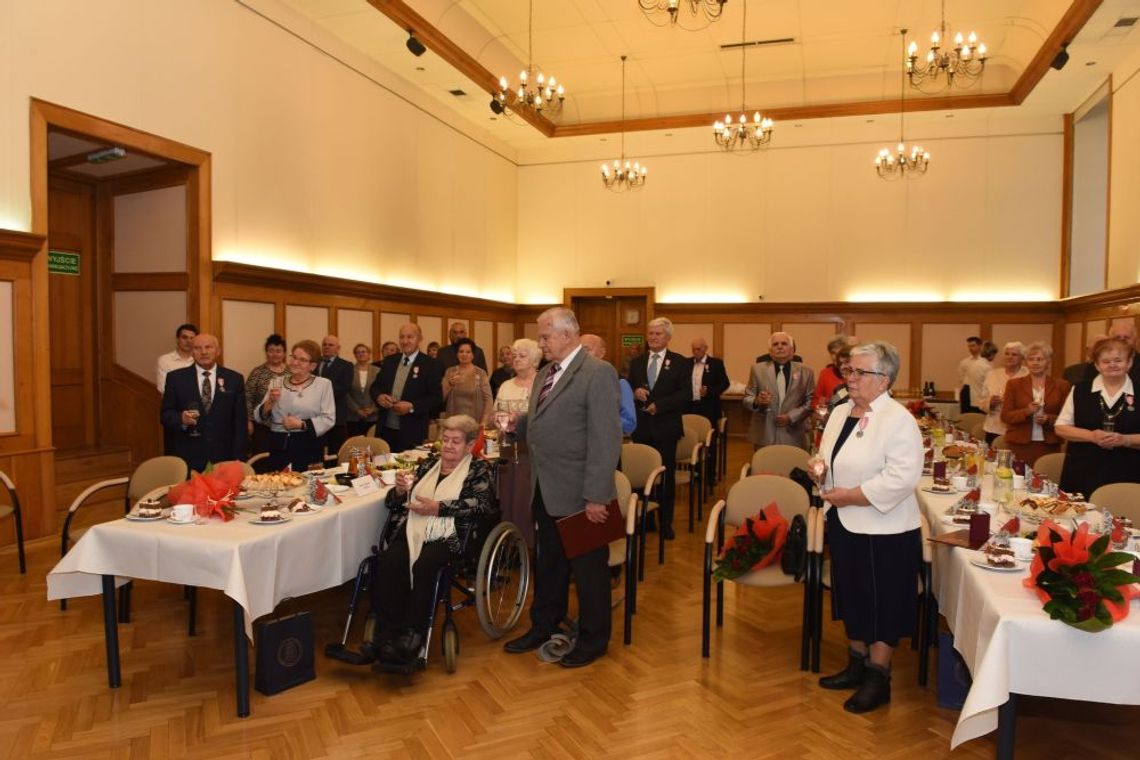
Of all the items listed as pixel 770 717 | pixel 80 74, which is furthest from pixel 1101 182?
pixel 80 74

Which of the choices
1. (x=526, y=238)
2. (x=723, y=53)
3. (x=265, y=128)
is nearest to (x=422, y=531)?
(x=265, y=128)

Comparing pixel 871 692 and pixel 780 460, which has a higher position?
pixel 780 460

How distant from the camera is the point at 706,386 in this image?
29.2 ft

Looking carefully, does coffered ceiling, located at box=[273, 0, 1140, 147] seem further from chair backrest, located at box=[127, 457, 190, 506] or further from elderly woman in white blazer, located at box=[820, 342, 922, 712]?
elderly woman in white blazer, located at box=[820, 342, 922, 712]

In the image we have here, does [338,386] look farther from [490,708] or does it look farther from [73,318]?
[490,708]

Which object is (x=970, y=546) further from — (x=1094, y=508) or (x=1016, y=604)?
(x=1094, y=508)

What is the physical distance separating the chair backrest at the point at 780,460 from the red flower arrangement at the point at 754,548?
1518mm

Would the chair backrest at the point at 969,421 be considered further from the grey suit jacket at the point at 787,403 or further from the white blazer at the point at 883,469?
the white blazer at the point at 883,469

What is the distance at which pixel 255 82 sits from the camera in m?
8.30

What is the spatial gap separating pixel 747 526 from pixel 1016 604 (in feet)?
5.29

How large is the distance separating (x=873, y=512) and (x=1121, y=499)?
166 cm

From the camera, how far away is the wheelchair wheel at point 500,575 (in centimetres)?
404

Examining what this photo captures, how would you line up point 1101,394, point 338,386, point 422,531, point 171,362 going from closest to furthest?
1. point 422,531
2. point 1101,394
3. point 171,362
4. point 338,386

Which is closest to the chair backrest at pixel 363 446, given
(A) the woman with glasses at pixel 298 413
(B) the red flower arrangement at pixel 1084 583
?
(A) the woman with glasses at pixel 298 413
